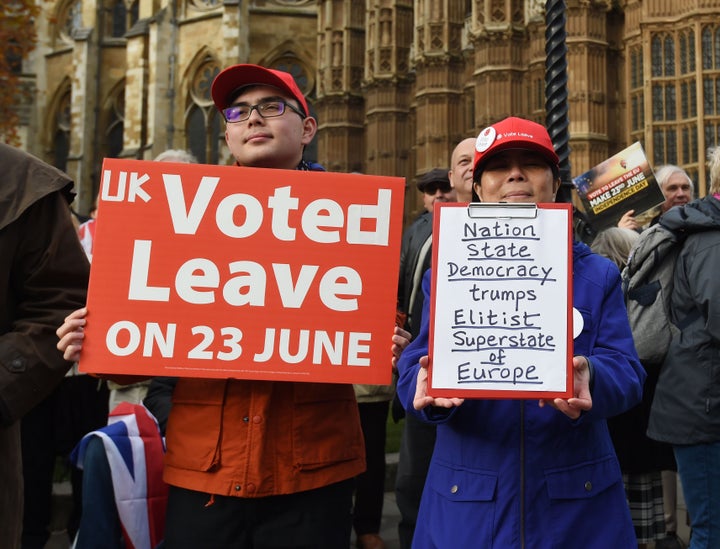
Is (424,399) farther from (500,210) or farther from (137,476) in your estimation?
(137,476)

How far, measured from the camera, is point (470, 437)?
2.14 meters

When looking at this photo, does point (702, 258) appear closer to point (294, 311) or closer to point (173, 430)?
point (294, 311)

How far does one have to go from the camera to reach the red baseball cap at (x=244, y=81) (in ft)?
8.30

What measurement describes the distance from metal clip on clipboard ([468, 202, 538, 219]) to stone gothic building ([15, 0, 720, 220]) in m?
13.5

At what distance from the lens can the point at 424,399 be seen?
2.00 m

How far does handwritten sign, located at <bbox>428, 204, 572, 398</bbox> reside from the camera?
6.36ft

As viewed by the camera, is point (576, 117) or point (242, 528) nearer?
point (242, 528)

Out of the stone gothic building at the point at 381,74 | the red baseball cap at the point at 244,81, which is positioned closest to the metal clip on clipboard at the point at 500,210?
the red baseball cap at the point at 244,81

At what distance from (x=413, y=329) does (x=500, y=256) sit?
224cm

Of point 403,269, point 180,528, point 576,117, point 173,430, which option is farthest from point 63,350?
point 576,117

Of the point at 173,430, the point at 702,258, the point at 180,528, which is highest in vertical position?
the point at 702,258

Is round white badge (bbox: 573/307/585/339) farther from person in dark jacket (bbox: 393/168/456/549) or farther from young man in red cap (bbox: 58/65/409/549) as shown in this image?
person in dark jacket (bbox: 393/168/456/549)

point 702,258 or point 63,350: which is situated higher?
point 702,258

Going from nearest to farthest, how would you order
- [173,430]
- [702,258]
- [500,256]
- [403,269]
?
1. [500,256]
2. [173,430]
3. [702,258]
4. [403,269]
